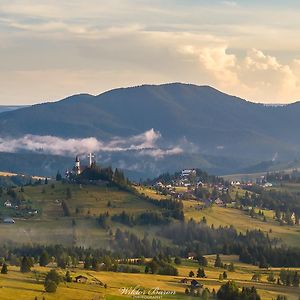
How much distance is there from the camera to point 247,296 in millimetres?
166500

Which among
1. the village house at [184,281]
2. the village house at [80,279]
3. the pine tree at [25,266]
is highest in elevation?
the pine tree at [25,266]

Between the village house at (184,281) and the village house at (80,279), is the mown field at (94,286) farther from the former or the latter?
the village house at (80,279)

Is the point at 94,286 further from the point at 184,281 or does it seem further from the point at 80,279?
the point at 184,281

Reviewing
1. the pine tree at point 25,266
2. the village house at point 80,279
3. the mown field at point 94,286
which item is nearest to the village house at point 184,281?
the mown field at point 94,286

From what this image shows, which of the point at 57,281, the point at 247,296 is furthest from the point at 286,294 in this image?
the point at 57,281

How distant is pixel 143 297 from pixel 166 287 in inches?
764

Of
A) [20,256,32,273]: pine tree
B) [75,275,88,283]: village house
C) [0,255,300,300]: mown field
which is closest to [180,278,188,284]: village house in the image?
[0,255,300,300]: mown field

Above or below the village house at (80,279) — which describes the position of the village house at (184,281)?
below

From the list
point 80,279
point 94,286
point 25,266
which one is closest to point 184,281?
point 80,279

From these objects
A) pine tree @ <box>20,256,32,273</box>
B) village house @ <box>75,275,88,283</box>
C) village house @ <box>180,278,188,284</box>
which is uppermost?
pine tree @ <box>20,256,32,273</box>

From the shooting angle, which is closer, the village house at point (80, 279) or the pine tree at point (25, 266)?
the village house at point (80, 279)

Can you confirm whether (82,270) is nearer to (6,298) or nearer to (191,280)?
(191,280)

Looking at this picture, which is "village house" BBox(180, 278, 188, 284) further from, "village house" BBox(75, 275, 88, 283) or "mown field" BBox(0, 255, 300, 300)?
"village house" BBox(75, 275, 88, 283)

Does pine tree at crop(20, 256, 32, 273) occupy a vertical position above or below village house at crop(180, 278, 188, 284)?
above
